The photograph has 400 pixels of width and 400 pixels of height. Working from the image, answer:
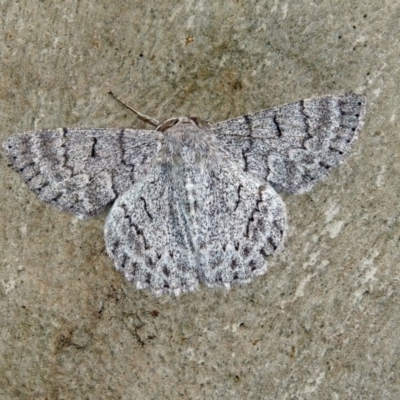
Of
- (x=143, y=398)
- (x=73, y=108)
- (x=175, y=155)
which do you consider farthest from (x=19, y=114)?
(x=143, y=398)

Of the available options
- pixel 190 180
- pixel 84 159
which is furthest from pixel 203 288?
pixel 84 159

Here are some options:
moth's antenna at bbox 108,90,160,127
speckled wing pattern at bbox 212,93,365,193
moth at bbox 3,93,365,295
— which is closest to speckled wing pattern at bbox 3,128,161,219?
moth at bbox 3,93,365,295

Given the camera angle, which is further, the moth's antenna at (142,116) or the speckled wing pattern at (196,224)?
the moth's antenna at (142,116)

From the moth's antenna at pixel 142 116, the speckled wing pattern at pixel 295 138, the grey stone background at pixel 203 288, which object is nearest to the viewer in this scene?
the speckled wing pattern at pixel 295 138

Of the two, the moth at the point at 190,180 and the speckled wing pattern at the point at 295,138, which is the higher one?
the speckled wing pattern at the point at 295,138

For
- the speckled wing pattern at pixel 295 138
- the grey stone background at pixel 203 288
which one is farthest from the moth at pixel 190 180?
the grey stone background at pixel 203 288

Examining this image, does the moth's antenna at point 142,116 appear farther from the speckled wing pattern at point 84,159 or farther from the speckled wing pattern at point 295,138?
the speckled wing pattern at point 295,138

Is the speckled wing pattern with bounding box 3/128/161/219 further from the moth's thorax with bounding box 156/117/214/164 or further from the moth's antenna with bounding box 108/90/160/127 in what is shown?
the moth's antenna with bounding box 108/90/160/127

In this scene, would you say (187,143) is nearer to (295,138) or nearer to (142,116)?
(142,116)
